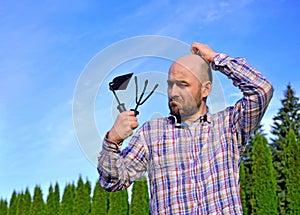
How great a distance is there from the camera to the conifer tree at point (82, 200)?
1744 cm

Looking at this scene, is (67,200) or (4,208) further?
(4,208)

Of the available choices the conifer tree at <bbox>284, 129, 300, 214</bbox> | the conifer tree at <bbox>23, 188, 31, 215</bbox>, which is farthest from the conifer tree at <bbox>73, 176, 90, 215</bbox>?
the conifer tree at <bbox>284, 129, 300, 214</bbox>

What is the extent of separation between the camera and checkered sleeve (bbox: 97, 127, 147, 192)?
74.2 inches

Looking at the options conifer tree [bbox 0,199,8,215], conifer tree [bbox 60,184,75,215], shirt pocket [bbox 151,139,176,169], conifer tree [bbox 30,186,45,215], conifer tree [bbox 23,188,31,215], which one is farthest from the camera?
conifer tree [bbox 0,199,8,215]

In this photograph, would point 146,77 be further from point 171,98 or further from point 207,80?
point 207,80

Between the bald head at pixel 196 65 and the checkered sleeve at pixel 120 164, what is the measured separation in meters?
0.42

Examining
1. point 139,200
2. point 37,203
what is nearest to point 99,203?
point 139,200

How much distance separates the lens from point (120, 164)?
6.40ft

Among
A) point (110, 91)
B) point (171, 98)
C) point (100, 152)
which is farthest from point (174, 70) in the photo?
point (100, 152)

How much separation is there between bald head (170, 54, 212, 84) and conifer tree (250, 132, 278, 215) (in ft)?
37.9

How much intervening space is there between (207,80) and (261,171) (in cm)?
1171

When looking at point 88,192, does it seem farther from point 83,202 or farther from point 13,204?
point 13,204

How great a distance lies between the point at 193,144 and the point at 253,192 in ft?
38.6

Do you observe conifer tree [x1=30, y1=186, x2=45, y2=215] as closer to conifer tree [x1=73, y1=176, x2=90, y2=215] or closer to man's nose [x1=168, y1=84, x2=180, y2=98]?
conifer tree [x1=73, y1=176, x2=90, y2=215]
